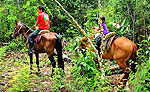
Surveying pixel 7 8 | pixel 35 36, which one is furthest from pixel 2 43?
pixel 35 36

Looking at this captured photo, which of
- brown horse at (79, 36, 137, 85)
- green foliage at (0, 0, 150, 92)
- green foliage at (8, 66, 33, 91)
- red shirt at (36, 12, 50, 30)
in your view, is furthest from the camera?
red shirt at (36, 12, 50, 30)

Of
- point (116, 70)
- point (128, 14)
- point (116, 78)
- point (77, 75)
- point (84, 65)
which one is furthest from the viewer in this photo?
point (128, 14)

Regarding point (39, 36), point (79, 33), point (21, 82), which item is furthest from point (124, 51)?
point (39, 36)

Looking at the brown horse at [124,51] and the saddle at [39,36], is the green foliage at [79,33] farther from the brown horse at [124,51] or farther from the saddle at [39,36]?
the saddle at [39,36]

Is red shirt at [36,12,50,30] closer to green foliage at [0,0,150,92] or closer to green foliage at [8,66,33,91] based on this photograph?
green foliage at [0,0,150,92]

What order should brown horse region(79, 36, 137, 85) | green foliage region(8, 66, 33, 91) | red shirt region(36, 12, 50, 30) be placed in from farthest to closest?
red shirt region(36, 12, 50, 30), brown horse region(79, 36, 137, 85), green foliage region(8, 66, 33, 91)

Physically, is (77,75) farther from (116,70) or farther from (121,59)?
(116,70)

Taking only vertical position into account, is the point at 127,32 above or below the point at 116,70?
above

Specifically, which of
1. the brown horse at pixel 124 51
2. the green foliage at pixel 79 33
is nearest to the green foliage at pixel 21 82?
the green foliage at pixel 79 33

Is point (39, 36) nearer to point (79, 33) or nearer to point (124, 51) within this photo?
point (79, 33)

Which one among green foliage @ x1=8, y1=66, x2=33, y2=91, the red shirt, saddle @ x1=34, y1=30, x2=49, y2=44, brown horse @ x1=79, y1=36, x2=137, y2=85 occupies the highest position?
the red shirt

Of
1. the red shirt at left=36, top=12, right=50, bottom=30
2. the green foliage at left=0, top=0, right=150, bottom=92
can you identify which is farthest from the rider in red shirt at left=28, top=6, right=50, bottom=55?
the green foliage at left=0, top=0, right=150, bottom=92

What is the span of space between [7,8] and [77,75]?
35.0 feet

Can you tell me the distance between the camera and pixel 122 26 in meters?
8.02
